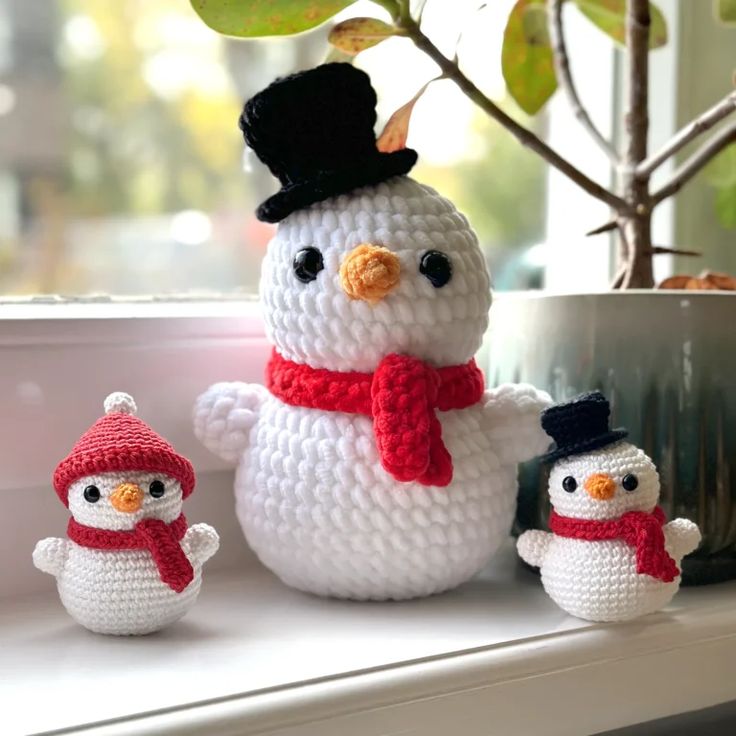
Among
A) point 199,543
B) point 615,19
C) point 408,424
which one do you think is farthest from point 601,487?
point 615,19

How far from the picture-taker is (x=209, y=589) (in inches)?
23.9

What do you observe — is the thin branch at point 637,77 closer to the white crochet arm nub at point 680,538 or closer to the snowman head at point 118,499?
the white crochet arm nub at point 680,538

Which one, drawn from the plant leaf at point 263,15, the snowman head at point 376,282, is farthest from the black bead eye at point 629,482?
the plant leaf at point 263,15

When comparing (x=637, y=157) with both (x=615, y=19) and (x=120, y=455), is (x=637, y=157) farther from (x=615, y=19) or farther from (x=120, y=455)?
(x=120, y=455)

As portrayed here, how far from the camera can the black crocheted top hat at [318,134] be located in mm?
521

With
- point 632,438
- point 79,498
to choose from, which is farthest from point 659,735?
point 79,498

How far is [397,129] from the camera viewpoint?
62 cm

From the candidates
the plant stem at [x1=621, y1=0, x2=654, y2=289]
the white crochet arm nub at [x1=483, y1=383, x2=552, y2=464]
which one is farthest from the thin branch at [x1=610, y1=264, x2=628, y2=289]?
the white crochet arm nub at [x1=483, y1=383, x2=552, y2=464]

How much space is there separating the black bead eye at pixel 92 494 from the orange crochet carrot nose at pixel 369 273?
0.17 m

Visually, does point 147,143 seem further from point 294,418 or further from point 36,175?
point 294,418

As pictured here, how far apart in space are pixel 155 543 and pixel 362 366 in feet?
0.50

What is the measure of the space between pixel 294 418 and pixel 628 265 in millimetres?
275

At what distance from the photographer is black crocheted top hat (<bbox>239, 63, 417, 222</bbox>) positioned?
521mm

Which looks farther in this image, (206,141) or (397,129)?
(206,141)
